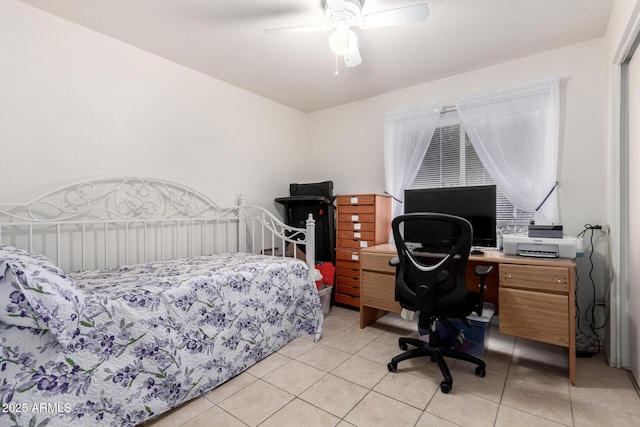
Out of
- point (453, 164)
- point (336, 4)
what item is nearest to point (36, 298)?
point (336, 4)

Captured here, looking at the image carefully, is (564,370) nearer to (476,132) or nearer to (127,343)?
(476,132)

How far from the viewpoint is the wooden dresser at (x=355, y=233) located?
2904mm

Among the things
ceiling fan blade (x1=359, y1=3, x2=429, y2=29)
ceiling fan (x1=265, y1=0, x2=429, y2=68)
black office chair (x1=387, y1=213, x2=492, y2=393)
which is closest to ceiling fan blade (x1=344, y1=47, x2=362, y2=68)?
ceiling fan (x1=265, y1=0, x2=429, y2=68)

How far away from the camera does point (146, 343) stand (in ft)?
4.78

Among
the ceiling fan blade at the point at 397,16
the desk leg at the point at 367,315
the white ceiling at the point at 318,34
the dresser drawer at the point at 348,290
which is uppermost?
the white ceiling at the point at 318,34

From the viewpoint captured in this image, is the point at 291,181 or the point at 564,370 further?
the point at 291,181

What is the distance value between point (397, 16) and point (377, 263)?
1714 millimetres

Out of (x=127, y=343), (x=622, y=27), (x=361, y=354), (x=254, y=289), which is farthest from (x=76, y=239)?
(x=622, y=27)

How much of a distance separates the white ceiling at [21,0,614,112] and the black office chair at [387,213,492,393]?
1.36 m

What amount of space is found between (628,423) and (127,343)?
2362mm

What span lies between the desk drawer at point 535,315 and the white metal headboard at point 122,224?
143 centimetres

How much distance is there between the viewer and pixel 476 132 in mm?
2615

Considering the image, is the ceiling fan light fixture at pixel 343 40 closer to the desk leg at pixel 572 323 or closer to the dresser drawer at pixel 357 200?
the dresser drawer at pixel 357 200

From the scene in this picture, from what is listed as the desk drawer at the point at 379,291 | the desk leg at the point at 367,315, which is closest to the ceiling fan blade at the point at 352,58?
the desk drawer at the point at 379,291
